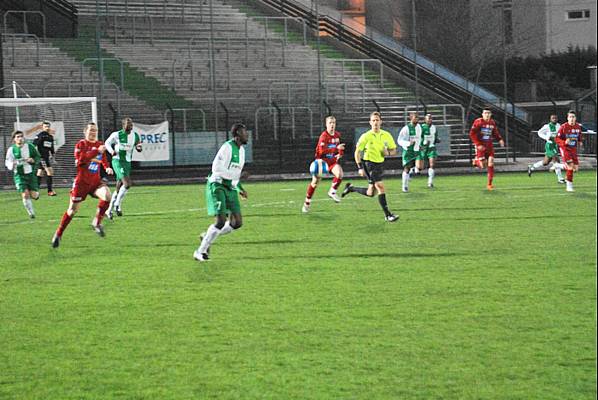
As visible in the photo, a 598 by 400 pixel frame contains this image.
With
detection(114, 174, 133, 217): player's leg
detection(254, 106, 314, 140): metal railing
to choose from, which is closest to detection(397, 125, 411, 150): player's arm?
detection(114, 174, 133, 217): player's leg

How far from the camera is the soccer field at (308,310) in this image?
745 cm

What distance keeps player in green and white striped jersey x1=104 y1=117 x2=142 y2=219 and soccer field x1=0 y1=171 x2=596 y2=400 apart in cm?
233

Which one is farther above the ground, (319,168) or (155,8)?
(155,8)

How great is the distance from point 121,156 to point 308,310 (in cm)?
1361

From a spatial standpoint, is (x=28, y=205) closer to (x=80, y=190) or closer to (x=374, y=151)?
(x=80, y=190)

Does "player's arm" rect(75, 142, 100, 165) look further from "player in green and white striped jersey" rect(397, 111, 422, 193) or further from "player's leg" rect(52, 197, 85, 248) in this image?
"player in green and white striped jersey" rect(397, 111, 422, 193)

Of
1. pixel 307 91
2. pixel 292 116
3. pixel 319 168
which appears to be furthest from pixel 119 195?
pixel 307 91

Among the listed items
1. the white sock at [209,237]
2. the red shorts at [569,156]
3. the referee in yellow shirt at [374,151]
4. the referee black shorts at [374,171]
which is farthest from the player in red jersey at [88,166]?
the red shorts at [569,156]

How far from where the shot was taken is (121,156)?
23.5 m

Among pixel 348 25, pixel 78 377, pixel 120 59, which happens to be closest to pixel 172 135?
pixel 120 59

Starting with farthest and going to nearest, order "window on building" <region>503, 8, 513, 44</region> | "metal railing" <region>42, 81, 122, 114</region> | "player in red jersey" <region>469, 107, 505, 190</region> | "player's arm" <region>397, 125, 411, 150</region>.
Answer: "metal railing" <region>42, 81, 122, 114</region>
"player's arm" <region>397, 125, 411, 150</region>
"player in red jersey" <region>469, 107, 505, 190</region>
"window on building" <region>503, 8, 513, 44</region>

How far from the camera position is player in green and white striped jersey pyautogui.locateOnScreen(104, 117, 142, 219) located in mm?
22938

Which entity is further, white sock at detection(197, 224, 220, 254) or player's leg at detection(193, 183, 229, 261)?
white sock at detection(197, 224, 220, 254)

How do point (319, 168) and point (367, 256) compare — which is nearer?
point (367, 256)
